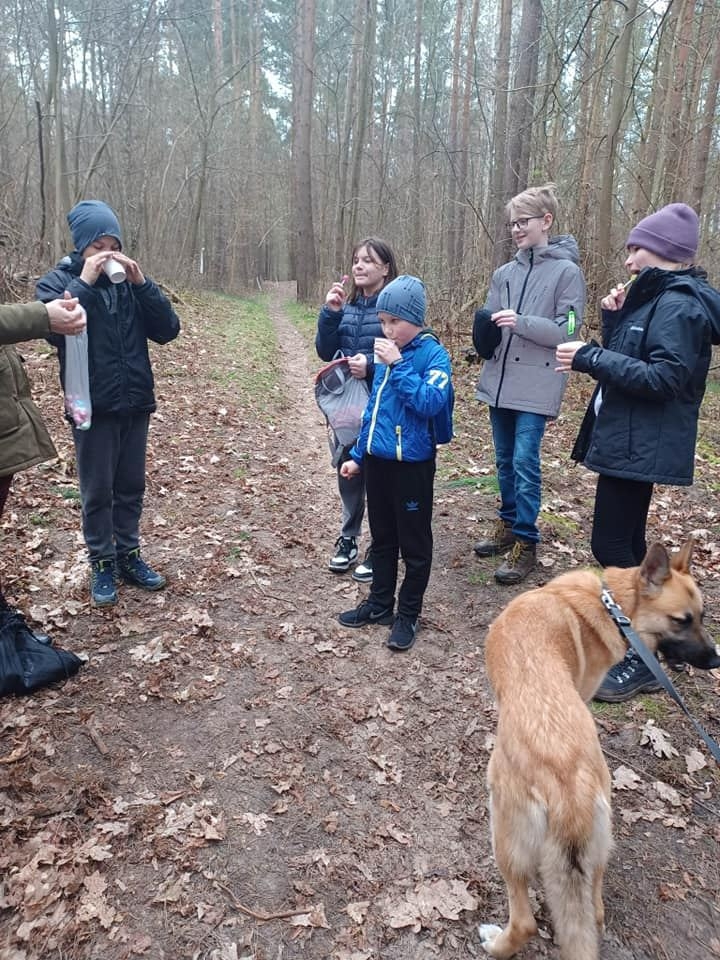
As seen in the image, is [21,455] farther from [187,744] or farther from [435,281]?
[435,281]

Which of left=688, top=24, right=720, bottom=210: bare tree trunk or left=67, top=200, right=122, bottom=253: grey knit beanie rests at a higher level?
left=688, top=24, right=720, bottom=210: bare tree trunk

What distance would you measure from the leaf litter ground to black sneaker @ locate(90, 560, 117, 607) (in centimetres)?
9

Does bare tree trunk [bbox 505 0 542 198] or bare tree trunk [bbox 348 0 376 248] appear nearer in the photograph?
bare tree trunk [bbox 505 0 542 198]

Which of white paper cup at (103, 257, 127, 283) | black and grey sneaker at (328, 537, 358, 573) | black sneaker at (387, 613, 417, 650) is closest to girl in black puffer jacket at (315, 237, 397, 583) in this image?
black and grey sneaker at (328, 537, 358, 573)

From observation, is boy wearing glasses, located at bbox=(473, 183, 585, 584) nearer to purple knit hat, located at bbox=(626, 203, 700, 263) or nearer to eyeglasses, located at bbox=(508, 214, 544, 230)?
eyeglasses, located at bbox=(508, 214, 544, 230)

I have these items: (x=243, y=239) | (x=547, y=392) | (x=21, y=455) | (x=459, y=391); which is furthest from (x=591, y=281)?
(x=243, y=239)

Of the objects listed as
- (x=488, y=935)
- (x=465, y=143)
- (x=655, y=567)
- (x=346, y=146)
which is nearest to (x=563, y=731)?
Result: (x=488, y=935)

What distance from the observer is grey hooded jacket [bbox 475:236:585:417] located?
13.8ft

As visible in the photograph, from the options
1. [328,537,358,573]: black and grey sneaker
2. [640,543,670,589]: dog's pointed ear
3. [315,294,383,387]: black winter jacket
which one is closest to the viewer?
[640,543,670,589]: dog's pointed ear

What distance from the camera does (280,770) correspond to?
3.04 metres

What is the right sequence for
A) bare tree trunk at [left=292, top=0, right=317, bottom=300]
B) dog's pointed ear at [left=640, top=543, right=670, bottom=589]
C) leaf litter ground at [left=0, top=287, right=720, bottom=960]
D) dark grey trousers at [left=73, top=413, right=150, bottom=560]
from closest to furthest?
leaf litter ground at [left=0, top=287, right=720, bottom=960]
dog's pointed ear at [left=640, top=543, right=670, bottom=589]
dark grey trousers at [left=73, top=413, right=150, bottom=560]
bare tree trunk at [left=292, top=0, right=317, bottom=300]

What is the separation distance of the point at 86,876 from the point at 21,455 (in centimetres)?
205

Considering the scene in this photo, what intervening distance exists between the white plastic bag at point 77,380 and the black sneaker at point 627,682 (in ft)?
11.8

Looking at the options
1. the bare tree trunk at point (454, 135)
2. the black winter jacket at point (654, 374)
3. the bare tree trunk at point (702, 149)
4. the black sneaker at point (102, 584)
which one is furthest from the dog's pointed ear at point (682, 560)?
the bare tree trunk at point (454, 135)
